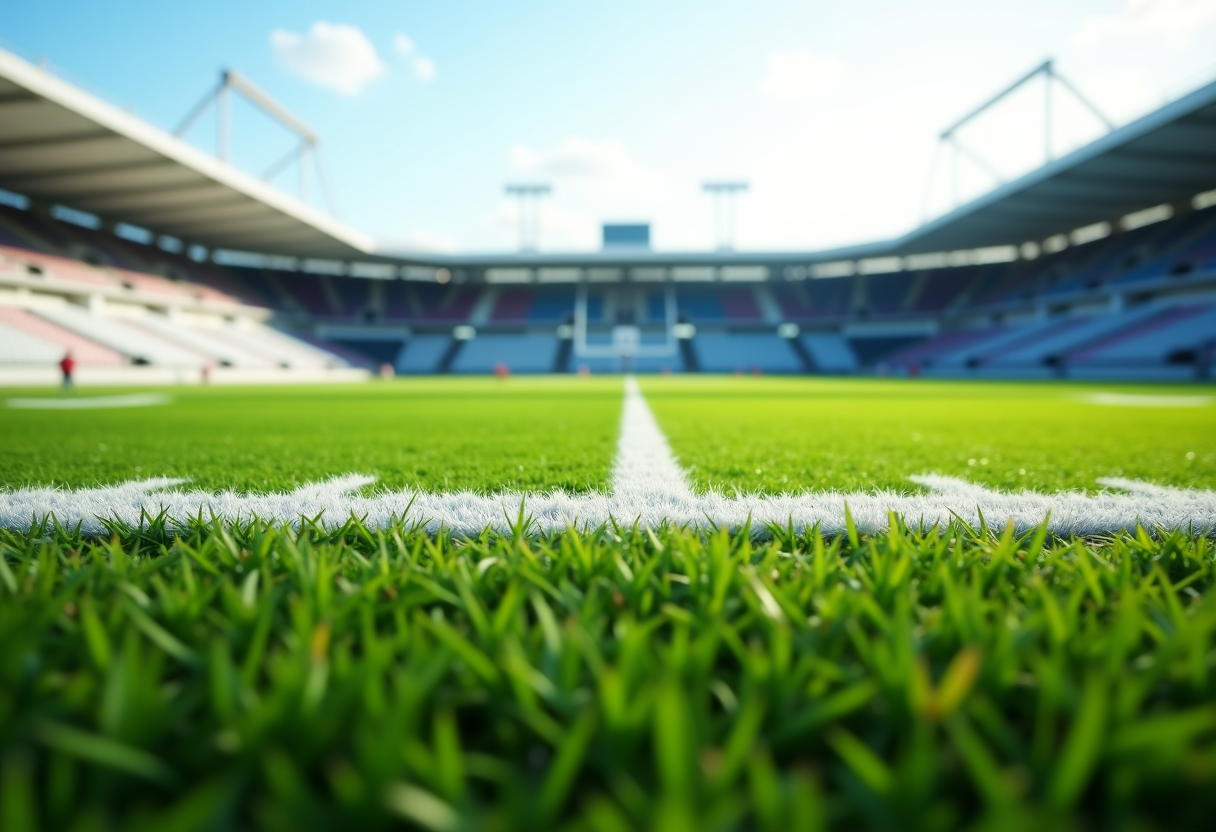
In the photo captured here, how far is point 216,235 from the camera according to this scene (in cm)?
3331

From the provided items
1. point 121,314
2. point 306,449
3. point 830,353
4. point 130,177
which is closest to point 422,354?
point 121,314

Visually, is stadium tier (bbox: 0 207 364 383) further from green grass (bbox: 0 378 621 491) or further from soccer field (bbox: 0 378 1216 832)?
soccer field (bbox: 0 378 1216 832)

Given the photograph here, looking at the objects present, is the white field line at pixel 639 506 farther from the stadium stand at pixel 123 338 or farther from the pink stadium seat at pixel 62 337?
the stadium stand at pixel 123 338

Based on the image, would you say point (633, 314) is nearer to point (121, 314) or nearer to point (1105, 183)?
point (1105, 183)

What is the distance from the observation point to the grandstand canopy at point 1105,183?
18.7 metres

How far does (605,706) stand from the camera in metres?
0.66

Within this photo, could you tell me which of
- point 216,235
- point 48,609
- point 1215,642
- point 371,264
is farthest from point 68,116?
point 1215,642

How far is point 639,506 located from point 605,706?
62.0 inches

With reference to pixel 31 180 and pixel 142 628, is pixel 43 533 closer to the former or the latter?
pixel 142 628

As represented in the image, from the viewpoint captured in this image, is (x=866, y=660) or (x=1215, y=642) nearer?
(x=866, y=660)

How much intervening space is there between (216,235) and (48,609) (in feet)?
131

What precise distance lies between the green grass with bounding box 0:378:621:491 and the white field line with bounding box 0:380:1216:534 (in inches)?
12.4

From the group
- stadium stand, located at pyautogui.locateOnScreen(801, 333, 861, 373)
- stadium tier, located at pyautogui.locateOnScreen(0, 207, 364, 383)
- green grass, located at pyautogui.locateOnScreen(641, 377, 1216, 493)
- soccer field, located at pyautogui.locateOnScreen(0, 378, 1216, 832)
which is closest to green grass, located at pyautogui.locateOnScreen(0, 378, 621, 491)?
green grass, located at pyautogui.locateOnScreen(641, 377, 1216, 493)

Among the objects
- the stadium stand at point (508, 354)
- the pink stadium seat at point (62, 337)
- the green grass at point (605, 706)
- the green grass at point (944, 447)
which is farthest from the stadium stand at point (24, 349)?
the green grass at point (605, 706)
